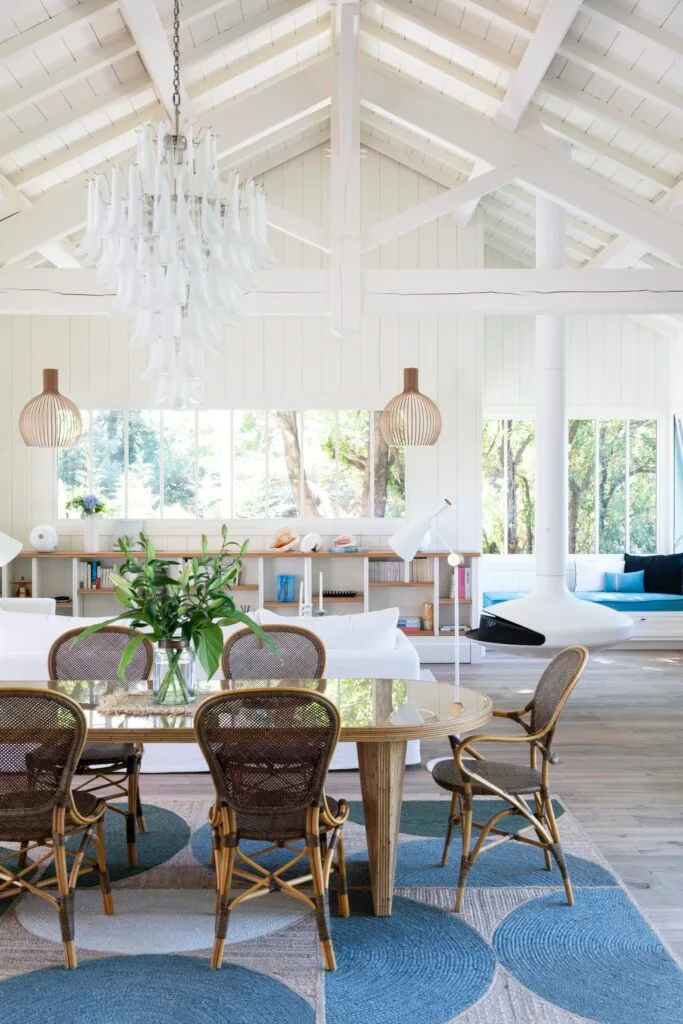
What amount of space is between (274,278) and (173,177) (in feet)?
9.03

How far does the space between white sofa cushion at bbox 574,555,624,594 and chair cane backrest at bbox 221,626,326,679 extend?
6764 millimetres

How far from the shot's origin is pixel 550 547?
7875 mm

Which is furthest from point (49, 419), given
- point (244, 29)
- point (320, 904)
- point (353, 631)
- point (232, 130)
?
point (320, 904)

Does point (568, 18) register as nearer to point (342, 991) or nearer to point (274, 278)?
point (274, 278)

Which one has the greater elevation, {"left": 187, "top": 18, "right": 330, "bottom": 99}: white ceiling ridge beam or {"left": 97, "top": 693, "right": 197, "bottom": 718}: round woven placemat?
{"left": 187, "top": 18, "right": 330, "bottom": 99}: white ceiling ridge beam

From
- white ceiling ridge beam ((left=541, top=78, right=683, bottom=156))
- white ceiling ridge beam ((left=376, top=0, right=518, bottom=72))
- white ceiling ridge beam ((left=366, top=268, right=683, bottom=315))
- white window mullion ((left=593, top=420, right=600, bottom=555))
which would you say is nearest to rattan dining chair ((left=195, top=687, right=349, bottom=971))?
white ceiling ridge beam ((left=366, top=268, right=683, bottom=315))

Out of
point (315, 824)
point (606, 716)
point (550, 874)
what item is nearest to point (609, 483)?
point (606, 716)

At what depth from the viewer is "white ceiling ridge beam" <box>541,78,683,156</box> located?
6.38m

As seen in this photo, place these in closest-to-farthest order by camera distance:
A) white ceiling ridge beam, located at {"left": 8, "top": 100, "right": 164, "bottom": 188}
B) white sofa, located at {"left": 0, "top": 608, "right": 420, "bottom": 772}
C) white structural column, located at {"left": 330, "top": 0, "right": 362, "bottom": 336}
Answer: white sofa, located at {"left": 0, "top": 608, "right": 420, "bottom": 772} < white structural column, located at {"left": 330, "top": 0, "right": 362, "bottom": 336} < white ceiling ridge beam, located at {"left": 8, "top": 100, "right": 164, "bottom": 188}

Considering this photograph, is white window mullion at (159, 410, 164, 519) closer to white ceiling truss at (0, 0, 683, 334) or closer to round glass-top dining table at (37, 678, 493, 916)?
white ceiling truss at (0, 0, 683, 334)

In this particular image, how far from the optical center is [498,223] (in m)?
9.98

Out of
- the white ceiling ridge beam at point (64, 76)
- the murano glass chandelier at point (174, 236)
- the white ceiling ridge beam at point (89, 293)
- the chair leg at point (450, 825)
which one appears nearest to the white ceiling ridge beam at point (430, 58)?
the white ceiling ridge beam at point (89, 293)

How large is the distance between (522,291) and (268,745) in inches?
177

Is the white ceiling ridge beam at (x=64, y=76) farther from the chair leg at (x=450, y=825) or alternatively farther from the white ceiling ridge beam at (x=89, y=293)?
the chair leg at (x=450, y=825)
